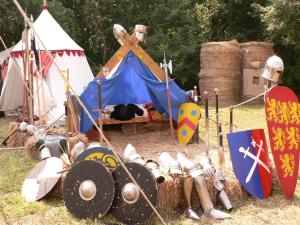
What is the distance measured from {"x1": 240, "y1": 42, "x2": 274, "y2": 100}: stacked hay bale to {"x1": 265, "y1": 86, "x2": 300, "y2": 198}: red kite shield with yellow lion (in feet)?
26.8

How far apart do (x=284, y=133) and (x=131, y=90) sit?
367 cm

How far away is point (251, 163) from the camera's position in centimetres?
407

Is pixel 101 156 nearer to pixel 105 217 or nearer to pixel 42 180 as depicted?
pixel 105 217

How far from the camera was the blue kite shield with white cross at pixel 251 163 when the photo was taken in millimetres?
4016

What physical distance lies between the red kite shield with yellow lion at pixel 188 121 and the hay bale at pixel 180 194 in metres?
2.61

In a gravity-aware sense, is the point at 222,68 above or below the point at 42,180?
above

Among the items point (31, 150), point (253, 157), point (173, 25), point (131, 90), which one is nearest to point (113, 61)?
point (131, 90)

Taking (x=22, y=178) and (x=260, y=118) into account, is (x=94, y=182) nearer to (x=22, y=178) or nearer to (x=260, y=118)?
(x=22, y=178)

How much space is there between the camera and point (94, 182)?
3539 mm

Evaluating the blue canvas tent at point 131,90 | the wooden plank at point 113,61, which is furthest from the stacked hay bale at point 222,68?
the wooden plank at point 113,61

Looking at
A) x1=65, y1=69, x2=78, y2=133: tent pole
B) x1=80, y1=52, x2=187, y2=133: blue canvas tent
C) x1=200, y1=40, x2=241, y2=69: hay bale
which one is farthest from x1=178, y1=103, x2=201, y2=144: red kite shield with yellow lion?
x1=200, y1=40, x2=241, y2=69: hay bale

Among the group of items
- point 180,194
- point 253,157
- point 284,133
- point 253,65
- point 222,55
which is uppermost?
point 222,55

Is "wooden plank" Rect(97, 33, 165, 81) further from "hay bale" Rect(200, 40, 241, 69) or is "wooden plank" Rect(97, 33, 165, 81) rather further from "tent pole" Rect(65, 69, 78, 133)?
"hay bale" Rect(200, 40, 241, 69)

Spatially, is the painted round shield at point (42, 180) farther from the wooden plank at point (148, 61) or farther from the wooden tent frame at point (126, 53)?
the wooden plank at point (148, 61)
